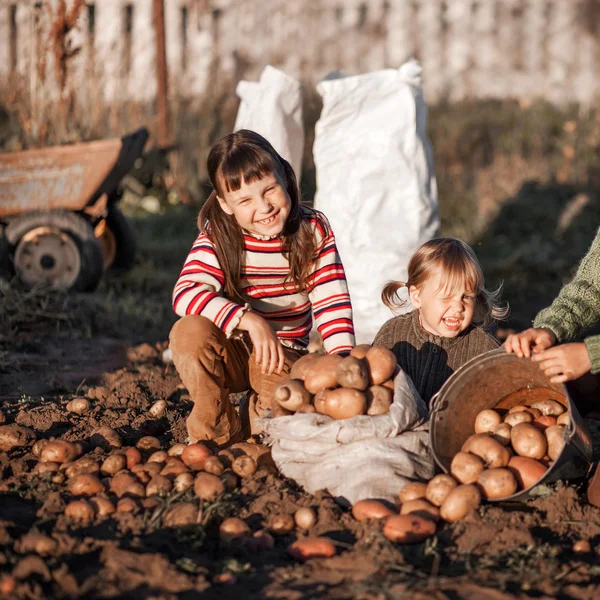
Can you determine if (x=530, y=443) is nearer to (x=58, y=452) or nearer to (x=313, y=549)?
(x=313, y=549)

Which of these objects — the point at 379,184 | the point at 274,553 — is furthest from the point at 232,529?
the point at 379,184

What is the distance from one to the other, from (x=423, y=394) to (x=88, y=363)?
6.13 feet

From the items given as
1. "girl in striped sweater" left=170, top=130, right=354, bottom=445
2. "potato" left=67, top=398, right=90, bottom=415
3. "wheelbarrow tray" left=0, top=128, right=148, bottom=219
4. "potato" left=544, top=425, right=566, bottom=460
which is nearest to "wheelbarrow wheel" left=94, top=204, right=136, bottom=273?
"wheelbarrow tray" left=0, top=128, right=148, bottom=219

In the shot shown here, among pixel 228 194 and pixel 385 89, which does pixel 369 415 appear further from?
pixel 385 89

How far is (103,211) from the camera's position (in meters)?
5.39

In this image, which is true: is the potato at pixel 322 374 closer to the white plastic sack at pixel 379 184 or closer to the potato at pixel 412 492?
the potato at pixel 412 492

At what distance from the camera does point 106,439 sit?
9.52ft

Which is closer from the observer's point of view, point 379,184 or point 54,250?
point 379,184

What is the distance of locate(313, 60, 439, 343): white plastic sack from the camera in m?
4.32

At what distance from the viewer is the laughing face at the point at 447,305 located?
3.00 meters

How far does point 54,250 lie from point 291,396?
3002mm

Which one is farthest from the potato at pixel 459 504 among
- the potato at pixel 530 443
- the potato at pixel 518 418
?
the potato at pixel 518 418

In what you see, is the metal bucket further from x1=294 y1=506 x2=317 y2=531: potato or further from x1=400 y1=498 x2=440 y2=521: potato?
x1=294 y1=506 x2=317 y2=531: potato

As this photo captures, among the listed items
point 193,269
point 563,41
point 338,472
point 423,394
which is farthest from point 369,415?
point 563,41
